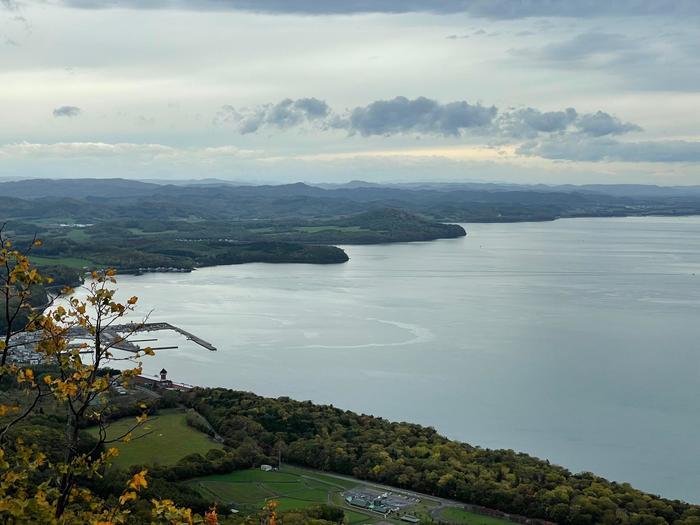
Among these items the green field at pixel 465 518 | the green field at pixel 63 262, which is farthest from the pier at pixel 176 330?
the green field at pixel 63 262

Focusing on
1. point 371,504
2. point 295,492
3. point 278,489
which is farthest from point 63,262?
point 371,504

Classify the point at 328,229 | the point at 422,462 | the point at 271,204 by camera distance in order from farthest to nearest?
the point at 271,204, the point at 328,229, the point at 422,462

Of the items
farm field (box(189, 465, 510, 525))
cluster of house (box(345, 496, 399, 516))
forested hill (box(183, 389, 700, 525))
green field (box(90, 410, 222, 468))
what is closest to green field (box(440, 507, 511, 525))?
farm field (box(189, 465, 510, 525))

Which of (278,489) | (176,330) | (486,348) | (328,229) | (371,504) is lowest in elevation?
(176,330)

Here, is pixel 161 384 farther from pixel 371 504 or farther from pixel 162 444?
pixel 371 504

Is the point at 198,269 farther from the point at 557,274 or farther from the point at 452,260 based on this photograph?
the point at 557,274

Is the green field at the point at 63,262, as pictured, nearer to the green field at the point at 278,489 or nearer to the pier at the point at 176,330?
the pier at the point at 176,330

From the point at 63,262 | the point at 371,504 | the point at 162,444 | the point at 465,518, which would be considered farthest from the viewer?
the point at 63,262
